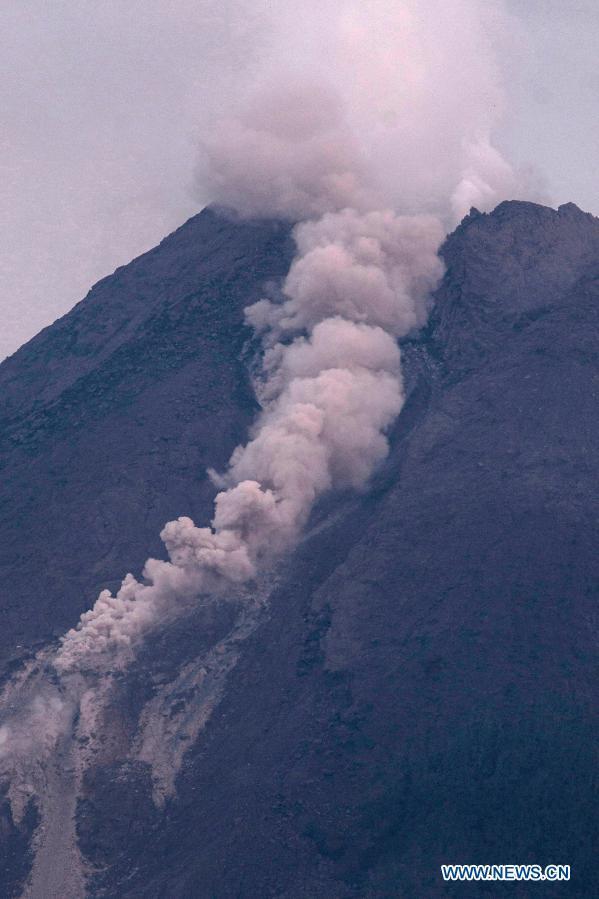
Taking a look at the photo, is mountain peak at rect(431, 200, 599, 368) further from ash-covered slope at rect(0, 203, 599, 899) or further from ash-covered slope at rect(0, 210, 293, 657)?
ash-covered slope at rect(0, 210, 293, 657)

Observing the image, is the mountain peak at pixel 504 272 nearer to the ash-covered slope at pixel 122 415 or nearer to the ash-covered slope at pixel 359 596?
the ash-covered slope at pixel 359 596

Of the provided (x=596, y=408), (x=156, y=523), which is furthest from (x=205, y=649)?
(x=596, y=408)

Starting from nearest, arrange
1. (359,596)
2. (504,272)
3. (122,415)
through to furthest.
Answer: (359,596)
(122,415)
(504,272)

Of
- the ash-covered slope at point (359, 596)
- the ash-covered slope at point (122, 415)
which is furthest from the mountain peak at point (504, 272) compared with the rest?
the ash-covered slope at point (122, 415)

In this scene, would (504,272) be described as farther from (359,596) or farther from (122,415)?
(359,596)

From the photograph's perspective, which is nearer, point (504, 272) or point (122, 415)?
point (122, 415)

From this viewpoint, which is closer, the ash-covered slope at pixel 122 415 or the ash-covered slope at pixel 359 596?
the ash-covered slope at pixel 359 596

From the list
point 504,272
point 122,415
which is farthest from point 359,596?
point 504,272

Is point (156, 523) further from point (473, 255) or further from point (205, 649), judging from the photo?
point (473, 255)
